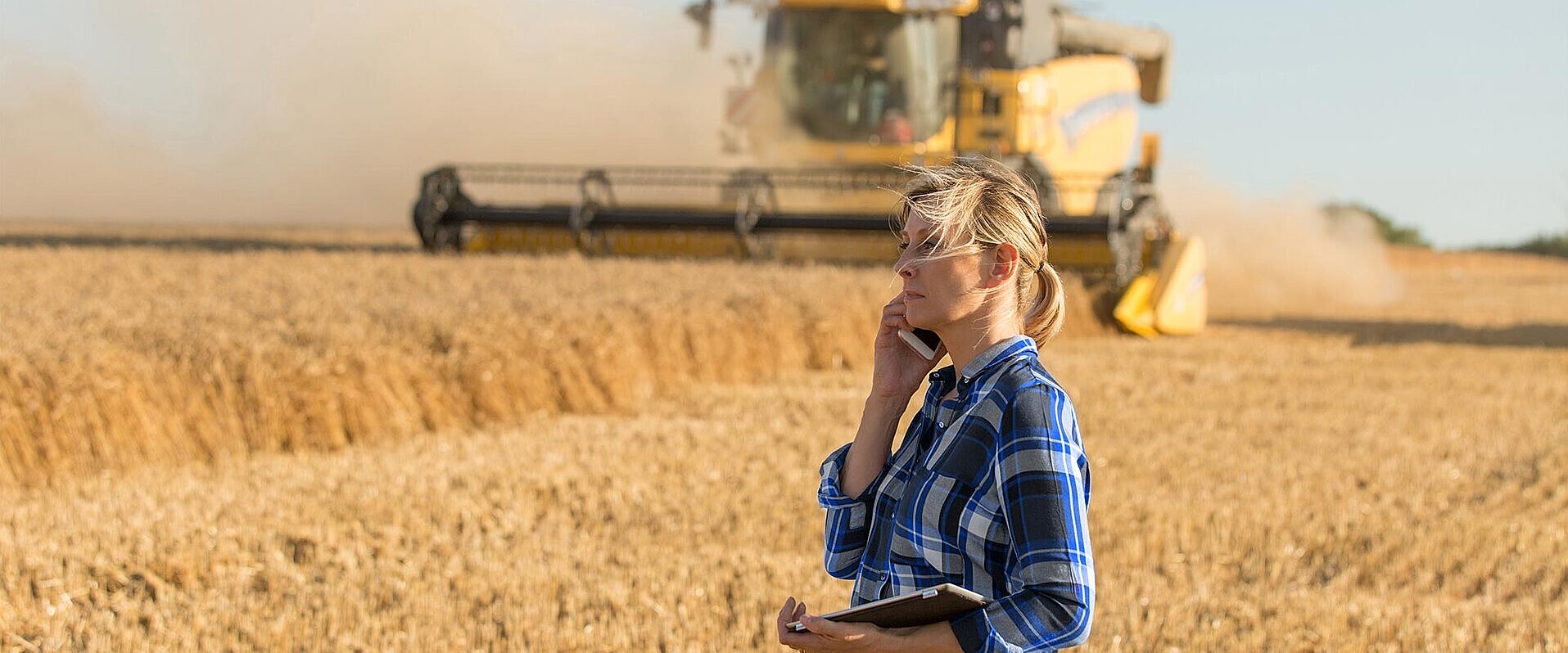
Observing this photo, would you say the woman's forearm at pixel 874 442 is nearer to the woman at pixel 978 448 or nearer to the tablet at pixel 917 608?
the woman at pixel 978 448

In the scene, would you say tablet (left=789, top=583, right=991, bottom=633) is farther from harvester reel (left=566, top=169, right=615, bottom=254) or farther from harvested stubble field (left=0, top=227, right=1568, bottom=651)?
harvester reel (left=566, top=169, right=615, bottom=254)

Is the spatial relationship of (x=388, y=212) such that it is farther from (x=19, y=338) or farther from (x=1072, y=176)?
(x=19, y=338)

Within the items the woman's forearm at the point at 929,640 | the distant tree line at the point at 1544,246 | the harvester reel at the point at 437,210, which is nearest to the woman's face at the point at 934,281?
the woman's forearm at the point at 929,640

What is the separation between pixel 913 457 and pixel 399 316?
6640mm

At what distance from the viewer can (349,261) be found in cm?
1375

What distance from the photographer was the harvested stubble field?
4324mm

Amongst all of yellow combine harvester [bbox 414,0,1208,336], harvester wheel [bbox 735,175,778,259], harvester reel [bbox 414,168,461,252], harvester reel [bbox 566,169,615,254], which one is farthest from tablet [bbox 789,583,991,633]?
harvester reel [bbox 414,168,461,252]

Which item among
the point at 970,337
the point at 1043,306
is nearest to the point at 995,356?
the point at 970,337

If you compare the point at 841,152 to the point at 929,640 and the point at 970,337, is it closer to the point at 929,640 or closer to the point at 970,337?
the point at 970,337

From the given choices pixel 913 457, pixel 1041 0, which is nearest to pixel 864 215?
pixel 1041 0

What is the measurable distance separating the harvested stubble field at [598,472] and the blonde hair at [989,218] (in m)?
2.17

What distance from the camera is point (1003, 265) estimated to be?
81.0 inches

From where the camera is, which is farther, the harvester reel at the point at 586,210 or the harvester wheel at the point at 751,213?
the harvester reel at the point at 586,210

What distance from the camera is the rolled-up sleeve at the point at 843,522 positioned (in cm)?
229
